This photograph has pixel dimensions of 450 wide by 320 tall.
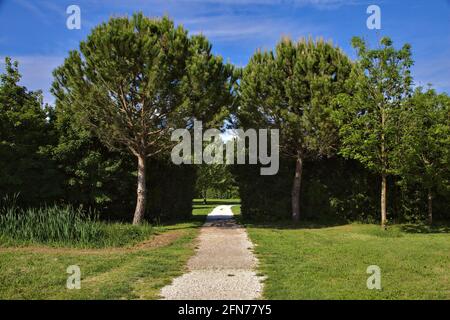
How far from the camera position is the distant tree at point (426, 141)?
13945 millimetres

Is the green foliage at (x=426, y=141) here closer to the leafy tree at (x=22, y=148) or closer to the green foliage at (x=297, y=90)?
the green foliage at (x=297, y=90)

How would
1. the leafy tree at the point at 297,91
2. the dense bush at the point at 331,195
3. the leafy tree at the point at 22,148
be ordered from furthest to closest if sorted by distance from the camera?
the dense bush at the point at 331,195 → the leafy tree at the point at 297,91 → the leafy tree at the point at 22,148

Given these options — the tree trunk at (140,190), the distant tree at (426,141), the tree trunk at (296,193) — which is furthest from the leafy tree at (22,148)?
the distant tree at (426,141)

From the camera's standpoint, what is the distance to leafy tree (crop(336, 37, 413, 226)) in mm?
14008

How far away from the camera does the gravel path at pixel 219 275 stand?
5.96 meters

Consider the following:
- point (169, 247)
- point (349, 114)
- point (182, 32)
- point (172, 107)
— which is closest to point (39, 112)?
point (172, 107)

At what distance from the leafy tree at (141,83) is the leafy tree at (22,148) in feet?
5.15

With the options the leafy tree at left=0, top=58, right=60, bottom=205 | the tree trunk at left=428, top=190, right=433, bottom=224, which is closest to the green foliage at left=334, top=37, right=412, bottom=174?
the tree trunk at left=428, top=190, right=433, bottom=224

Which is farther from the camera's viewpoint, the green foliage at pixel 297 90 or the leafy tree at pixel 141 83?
the green foliage at pixel 297 90

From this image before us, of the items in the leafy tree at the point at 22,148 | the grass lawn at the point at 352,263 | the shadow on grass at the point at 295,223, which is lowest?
the shadow on grass at the point at 295,223

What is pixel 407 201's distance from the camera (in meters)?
16.8

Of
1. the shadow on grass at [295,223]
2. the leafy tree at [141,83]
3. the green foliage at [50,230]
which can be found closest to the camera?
the green foliage at [50,230]

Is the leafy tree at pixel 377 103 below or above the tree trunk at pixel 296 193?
above

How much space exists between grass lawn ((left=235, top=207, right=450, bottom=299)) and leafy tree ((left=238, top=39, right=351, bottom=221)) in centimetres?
418
